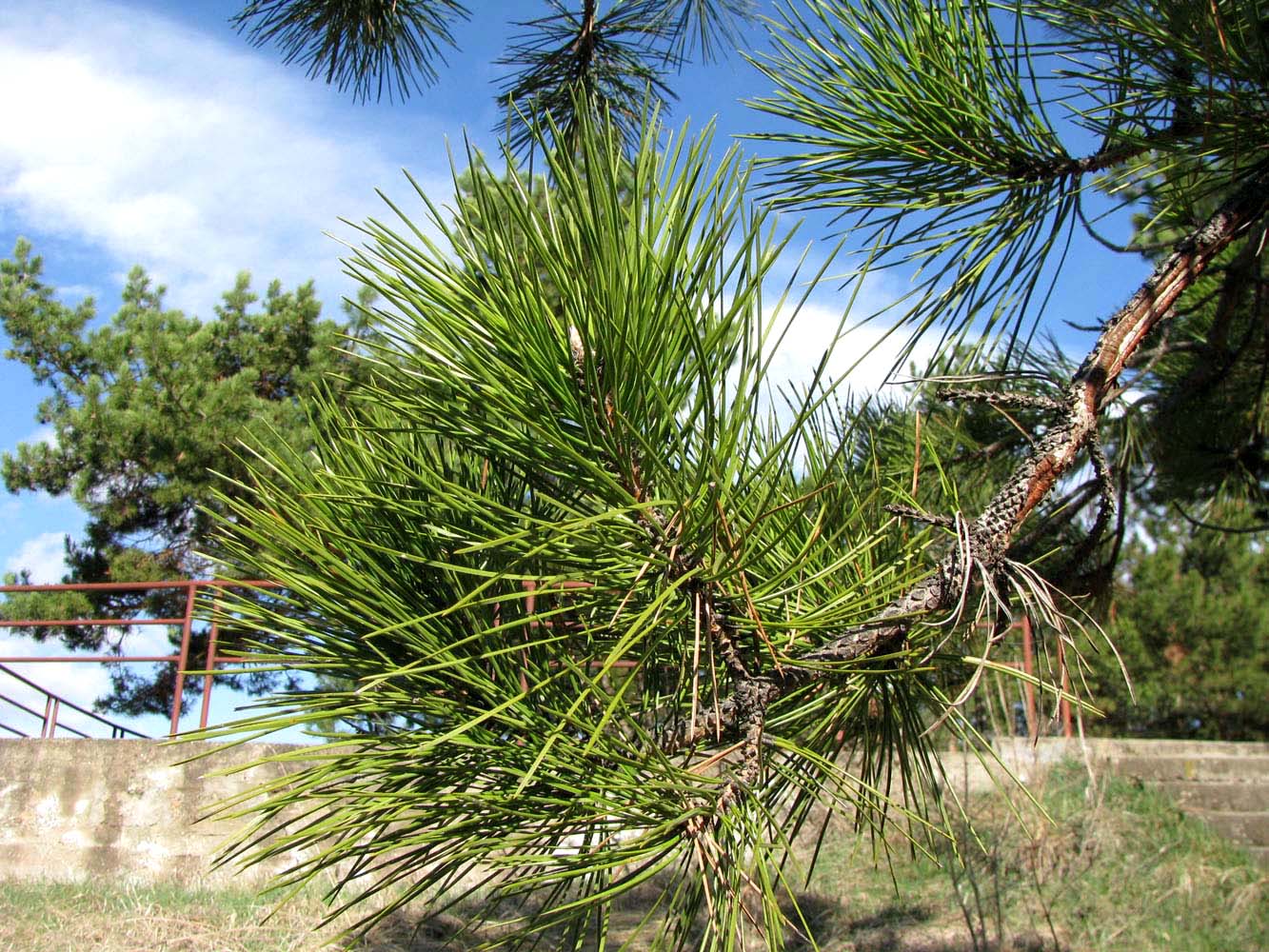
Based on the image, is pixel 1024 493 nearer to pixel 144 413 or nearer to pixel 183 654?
pixel 183 654

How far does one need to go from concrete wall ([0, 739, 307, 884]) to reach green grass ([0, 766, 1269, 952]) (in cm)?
24

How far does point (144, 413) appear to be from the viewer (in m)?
8.72

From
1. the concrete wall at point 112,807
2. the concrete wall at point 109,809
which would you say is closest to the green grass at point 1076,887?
the concrete wall at point 112,807

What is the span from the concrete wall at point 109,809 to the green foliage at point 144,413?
4.33 meters

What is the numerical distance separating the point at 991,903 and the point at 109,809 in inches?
139

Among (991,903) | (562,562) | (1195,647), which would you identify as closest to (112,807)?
(991,903)

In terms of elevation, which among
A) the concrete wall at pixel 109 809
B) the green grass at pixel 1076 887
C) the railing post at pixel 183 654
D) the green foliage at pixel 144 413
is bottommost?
the green grass at pixel 1076 887

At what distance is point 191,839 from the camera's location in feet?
12.4

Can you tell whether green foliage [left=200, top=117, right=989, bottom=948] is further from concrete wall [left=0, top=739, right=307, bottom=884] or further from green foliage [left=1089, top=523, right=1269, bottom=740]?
green foliage [left=1089, top=523, right=1269, bottom=740]

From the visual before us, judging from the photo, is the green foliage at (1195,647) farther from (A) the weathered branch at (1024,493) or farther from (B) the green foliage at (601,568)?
(B) the green foliage at (601,568)

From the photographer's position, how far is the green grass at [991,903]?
2781mm

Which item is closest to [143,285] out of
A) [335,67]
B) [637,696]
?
[335,67]

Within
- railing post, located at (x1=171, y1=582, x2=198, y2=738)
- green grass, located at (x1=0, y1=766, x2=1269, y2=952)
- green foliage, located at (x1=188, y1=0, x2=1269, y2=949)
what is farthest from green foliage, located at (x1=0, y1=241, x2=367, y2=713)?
green foliage, located at (x1=188, y1=0, x2=1269, y2=949)

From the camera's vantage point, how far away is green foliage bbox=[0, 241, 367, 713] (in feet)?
28.9
